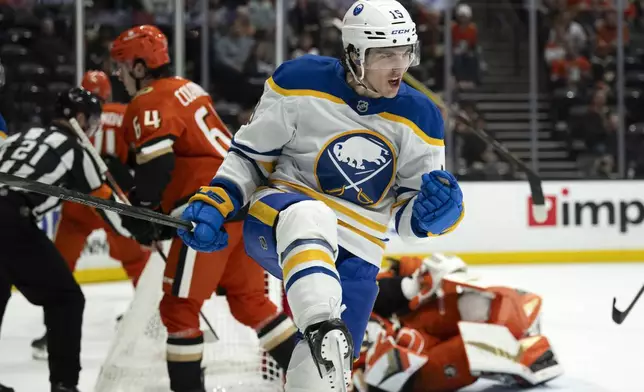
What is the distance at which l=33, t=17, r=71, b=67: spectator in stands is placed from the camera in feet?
22.2

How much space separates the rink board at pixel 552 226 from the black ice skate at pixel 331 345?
5.13 meters

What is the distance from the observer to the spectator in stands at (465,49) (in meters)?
8.65

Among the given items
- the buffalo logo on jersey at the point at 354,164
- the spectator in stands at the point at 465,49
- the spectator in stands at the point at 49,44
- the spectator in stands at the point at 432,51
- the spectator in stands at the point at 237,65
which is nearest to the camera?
the buffalo logo on jersey at the point at 354,164

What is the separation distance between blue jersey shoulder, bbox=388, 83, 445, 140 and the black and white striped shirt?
1.20 meters

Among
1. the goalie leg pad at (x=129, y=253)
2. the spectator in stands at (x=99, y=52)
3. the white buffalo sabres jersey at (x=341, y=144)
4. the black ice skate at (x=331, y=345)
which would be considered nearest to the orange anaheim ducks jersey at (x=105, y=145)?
the goalie leg pad at (x=129, y=253)

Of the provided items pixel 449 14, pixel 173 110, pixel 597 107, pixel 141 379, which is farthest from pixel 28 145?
pixel 597 107

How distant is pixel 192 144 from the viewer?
10.8 feet

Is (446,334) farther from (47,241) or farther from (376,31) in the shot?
(376,31)

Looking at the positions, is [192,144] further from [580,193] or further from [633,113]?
[633,113]

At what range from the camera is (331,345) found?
1985 millimetres

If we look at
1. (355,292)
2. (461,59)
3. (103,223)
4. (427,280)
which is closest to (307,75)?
(355,292)

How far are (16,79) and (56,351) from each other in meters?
4.08

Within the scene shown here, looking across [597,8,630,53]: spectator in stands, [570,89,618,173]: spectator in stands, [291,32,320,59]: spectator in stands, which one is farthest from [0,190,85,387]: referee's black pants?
[597,8,630,53]: spectator in stands

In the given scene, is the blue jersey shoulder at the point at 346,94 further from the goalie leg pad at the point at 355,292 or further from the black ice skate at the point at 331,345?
the black ice skate at the point at 331,345
